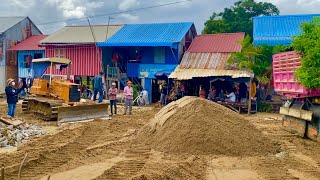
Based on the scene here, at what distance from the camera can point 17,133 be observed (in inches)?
491

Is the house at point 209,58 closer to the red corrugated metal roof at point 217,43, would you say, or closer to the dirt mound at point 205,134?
the red corrugated metal roof at point 217,43

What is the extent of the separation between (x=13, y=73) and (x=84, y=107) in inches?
782

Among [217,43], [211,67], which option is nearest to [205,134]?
[211,67]

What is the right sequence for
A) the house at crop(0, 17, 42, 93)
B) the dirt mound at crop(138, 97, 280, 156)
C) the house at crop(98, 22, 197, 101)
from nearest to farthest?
the dirt mound at crop(138, 97, 280, 156) < the house at crop(98, 22, 197, 101) < the house at crop(0, 17, 42, 93)

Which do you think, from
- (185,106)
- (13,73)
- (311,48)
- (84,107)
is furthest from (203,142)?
(13,73)

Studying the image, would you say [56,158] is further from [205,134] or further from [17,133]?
[205,134]

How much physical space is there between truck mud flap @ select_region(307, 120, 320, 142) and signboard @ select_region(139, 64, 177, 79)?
44.4 ft

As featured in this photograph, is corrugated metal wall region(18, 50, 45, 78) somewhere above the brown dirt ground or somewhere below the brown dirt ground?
above

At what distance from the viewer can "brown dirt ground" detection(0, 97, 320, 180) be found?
812 centimetres

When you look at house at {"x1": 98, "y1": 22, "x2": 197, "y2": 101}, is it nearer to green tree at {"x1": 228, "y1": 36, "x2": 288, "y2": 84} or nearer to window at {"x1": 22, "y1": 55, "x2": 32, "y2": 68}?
green tree at {"x1": 228, "y1": 36, "x2": 288, "y2": 84}

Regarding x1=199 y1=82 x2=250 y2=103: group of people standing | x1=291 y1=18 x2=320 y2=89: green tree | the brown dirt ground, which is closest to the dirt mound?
the brown dirt ground

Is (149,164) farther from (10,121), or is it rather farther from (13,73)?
(13,73)

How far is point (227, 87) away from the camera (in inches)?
900

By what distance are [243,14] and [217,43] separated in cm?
1265
